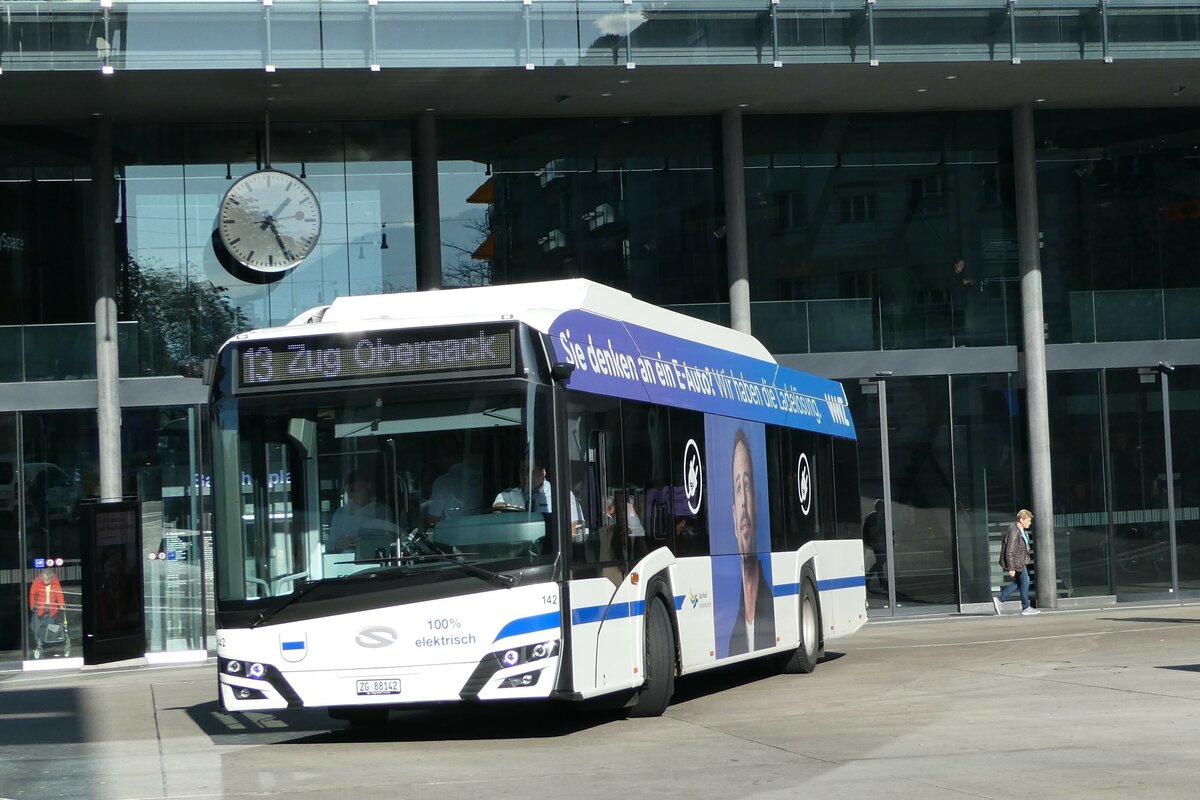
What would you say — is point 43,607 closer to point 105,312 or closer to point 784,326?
point 105,312

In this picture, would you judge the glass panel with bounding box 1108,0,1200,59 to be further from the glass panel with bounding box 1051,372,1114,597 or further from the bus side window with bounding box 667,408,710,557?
the bus side window with bounding box 667,408,710,557

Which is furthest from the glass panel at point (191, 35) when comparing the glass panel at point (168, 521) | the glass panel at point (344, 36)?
the glass panel at point (168, 521)

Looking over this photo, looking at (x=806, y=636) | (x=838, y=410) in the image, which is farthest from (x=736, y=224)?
(x=806, y=636)

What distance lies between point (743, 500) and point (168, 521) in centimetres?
1185

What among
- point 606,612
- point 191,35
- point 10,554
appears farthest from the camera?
point 10,554

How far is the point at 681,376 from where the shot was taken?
1372cm

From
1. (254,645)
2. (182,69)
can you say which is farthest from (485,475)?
(182,69)

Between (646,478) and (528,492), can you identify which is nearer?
(528,492)

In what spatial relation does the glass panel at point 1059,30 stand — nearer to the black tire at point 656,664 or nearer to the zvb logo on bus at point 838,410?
the zvb logo on bus at point 838,410

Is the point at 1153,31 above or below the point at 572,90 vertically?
above

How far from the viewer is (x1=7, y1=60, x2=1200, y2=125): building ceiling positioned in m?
22.5

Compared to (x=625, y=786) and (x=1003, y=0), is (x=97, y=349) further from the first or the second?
(x=625, y=786)

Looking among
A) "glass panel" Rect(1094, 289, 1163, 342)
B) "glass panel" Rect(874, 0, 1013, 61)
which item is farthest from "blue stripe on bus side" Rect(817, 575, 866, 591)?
"glass panel" Rect(1094, 289, 1163, 342)

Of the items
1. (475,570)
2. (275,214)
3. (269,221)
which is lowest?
(475,570)
